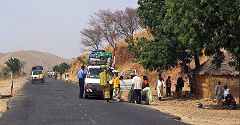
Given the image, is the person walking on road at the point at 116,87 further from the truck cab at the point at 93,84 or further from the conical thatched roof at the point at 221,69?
the conical thatched roof at the point at 221,69

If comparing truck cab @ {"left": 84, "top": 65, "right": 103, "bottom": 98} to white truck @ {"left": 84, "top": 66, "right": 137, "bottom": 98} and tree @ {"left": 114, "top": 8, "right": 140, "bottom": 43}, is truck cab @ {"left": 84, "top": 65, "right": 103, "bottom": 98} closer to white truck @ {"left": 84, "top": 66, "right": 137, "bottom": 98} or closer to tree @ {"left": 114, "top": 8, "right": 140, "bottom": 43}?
white truck @ {"left": 84, "top": 66, "right": 137, "bottom": 98}

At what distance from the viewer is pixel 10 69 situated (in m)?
115

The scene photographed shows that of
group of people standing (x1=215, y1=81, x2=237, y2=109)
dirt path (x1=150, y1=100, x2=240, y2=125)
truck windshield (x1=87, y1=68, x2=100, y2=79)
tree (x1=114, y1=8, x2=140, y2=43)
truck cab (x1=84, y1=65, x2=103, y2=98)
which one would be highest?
tree (x1=114, y1=8, x2=140, y2=43)

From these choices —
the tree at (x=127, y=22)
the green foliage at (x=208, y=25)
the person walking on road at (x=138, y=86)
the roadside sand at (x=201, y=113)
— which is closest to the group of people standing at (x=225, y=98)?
the roadside sand at (x=201, y=113)

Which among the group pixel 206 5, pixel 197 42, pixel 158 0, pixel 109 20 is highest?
pixel 109 20

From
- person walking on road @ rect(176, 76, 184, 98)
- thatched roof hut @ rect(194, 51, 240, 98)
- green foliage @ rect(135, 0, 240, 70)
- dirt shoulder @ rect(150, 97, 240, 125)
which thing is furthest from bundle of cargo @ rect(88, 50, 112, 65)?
green foliage @ rect(135, 0, 240, 70)

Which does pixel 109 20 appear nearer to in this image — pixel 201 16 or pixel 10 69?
pixel 10 69

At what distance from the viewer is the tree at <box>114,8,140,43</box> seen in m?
75.1

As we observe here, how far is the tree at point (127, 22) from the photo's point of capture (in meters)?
75.1

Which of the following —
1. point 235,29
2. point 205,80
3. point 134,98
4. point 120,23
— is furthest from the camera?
point 120,23

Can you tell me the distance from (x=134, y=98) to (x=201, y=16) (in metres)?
7.08

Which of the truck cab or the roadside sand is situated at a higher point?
the truck cab

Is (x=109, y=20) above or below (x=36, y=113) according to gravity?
above

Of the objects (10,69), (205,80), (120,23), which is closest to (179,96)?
(205,80)
